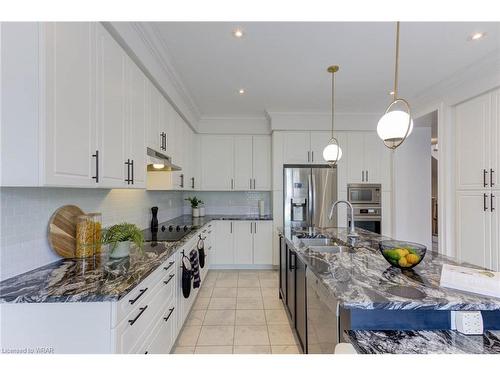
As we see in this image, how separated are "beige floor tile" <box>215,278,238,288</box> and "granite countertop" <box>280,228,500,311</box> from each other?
2.08 m

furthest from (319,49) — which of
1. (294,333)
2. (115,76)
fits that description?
(294,333)

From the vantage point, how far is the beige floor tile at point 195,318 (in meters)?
2.54

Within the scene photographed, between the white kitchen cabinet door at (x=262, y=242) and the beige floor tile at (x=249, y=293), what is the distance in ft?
2.91

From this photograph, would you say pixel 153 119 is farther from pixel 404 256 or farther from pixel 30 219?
pixel 404 256

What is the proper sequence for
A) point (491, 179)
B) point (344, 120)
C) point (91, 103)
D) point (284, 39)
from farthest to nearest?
point (344, 120)
point (491, 179)
point (284, 39)
point (91, 103)

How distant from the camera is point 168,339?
6.09ft

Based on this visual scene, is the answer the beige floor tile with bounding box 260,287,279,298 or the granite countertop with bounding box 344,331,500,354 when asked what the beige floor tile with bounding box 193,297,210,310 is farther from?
the granite countertop with bounding box 344,331,500,354

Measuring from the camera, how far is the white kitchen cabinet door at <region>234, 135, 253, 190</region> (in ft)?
14.9

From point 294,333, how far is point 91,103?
246 centimetres

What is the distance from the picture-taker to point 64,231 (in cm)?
157

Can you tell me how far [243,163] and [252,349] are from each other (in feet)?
10.1

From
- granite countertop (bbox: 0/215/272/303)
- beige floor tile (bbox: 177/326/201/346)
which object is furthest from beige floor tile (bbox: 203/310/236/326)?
granite countertop (bbox: 0/215/272/303)

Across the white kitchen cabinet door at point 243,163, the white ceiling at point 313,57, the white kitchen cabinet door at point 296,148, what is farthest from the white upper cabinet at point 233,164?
the white ceiling at point 313,57

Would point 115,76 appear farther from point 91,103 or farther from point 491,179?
point 491,179
